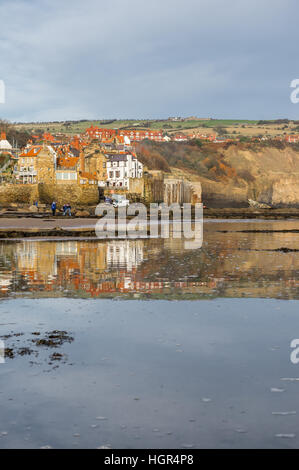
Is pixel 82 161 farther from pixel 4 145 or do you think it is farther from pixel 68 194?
pixel 4 145

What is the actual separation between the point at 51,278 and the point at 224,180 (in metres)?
144

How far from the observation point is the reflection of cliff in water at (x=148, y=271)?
51.0ft

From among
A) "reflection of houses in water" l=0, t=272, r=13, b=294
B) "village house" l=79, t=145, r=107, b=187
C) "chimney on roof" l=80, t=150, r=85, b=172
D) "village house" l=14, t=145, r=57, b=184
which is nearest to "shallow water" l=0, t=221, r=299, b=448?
"reflection of houses in water" l=0, t=272, r=13, b=294

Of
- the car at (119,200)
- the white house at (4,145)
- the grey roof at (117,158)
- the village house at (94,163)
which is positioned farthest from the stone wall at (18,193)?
the white house at (4,145)

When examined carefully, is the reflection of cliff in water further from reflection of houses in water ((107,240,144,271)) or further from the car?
the car

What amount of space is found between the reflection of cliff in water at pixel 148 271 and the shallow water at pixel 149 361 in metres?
0.09

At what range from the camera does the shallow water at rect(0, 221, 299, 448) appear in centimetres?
621

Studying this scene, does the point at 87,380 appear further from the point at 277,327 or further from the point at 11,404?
the point at 277,327

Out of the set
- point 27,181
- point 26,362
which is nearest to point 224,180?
point 27,181

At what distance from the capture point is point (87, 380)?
777 centimetres

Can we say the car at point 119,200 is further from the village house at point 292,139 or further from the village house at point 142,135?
the village house at point 292,139

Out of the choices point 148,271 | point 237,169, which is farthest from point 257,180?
point 148,271

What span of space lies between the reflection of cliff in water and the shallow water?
90mm

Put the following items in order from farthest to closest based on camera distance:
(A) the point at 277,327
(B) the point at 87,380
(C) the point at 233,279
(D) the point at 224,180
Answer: (D) the point at 224,180, (C) the point at 233,279, (A) the point at 277,327, (B) the point at 87,380
